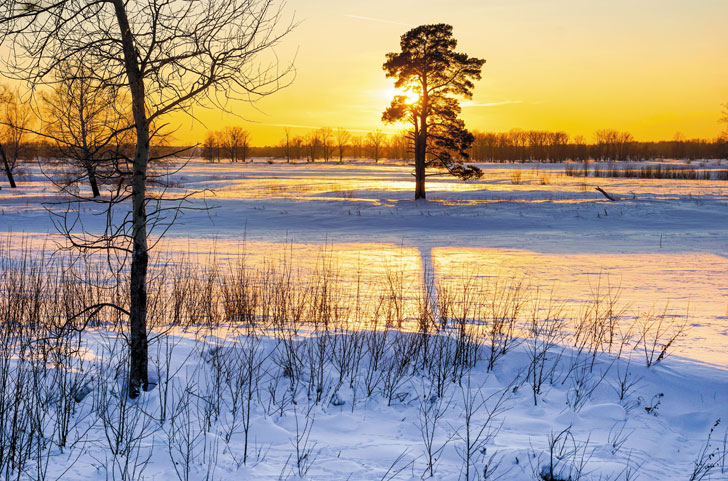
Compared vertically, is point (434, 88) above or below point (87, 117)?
above

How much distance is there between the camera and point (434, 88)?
28.5m

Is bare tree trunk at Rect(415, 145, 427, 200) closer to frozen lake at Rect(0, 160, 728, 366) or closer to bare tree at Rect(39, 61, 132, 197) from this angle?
frozen lake at Rect(0, 160, 728, 366)

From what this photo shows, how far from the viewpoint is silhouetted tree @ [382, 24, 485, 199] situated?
90.9 ft

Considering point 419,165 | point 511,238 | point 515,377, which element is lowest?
point 515,377

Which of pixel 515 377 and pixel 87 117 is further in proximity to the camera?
pixel 515 377

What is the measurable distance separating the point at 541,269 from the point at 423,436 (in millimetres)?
10313

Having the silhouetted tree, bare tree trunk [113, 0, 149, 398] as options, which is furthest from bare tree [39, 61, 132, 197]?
the silhouetted tree

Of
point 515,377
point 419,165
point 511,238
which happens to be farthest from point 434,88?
point 515,377

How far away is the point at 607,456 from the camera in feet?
13.8

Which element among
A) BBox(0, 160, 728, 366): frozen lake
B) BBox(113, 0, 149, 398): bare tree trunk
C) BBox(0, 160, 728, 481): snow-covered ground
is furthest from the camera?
BBox(0, 160, 728, 366): frozen lake

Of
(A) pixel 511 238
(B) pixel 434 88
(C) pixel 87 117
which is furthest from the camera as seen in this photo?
(B) pixel 434 88

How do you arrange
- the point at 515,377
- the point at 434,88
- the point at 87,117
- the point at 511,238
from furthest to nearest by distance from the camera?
the point at 434,88 < the point at 511,238 < the point at 515,377 < the point at 87,117

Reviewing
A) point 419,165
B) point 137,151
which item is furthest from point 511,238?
point 137,151

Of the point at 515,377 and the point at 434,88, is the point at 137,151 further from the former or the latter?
the point at 434,88
